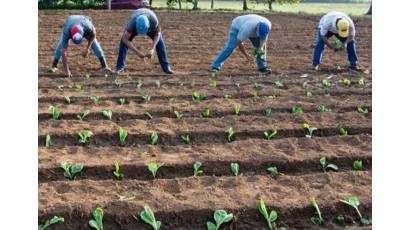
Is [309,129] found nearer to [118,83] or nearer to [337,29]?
[118,83]

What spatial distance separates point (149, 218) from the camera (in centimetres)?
348

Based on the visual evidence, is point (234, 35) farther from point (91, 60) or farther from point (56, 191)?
point (56, 191)

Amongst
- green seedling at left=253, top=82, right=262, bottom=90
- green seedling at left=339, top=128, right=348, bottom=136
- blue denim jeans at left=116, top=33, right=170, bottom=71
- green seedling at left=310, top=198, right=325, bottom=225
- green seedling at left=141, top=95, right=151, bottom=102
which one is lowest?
green seedling at left=310, top=198, right=325, bottom=225

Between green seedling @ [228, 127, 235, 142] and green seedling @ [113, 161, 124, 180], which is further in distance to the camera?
green seedling @ [228, 127, 235, 142]

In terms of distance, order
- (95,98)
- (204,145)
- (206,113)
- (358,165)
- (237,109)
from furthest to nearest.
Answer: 1. (95,98)
2. (237,109)
3. (206,113)
4. (204,145)
5. (358,165)

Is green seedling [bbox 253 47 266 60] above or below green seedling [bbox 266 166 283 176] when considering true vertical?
above

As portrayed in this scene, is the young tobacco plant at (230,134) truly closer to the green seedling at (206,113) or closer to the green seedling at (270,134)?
the green seedling at (270,134)

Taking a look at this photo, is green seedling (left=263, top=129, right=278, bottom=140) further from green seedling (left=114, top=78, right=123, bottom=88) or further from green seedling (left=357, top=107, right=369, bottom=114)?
green seedling (left=114, top=78, right=123, bottom=88)

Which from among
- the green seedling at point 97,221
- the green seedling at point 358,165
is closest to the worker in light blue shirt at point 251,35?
the green seedling at point 358,165

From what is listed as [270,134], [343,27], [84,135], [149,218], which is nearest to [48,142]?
[84,135]

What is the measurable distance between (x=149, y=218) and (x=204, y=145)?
6.13 ft

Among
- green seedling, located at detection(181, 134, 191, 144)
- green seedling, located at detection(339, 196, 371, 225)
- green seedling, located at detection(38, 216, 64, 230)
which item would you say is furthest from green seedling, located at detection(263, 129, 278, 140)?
green seedling, located at detection(38, 216, 64, 230)

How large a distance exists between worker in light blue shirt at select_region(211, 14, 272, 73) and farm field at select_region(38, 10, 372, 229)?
0.29 metres

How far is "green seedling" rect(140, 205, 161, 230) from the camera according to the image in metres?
3.45
